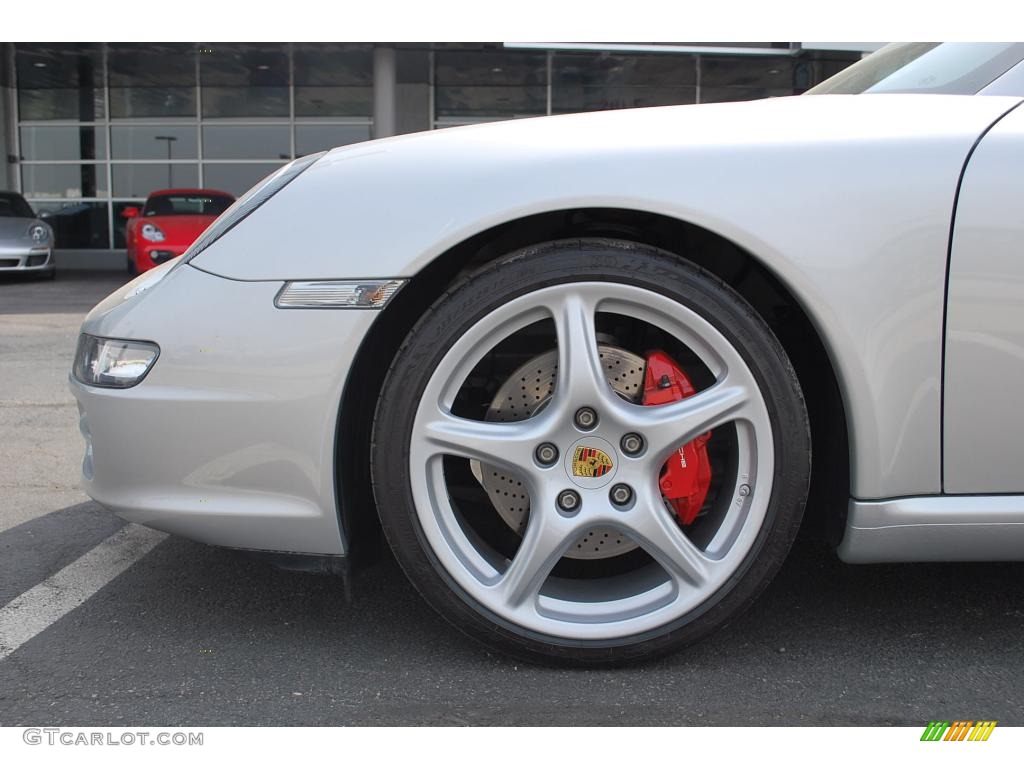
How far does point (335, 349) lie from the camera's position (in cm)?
177

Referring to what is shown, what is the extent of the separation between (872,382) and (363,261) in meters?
1.00

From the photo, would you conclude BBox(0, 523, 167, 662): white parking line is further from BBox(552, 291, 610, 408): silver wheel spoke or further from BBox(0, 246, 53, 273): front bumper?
BBox(0, 246, 53, 273): front bumper

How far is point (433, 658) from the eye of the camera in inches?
75.6

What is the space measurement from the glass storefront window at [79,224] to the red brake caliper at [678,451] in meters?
17.8

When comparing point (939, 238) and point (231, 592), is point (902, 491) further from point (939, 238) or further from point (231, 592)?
point (231, 592)

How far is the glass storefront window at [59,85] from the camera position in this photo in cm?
1706

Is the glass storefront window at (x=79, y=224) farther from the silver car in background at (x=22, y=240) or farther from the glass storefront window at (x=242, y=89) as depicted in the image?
the silver car in background at (x=22, y=240)

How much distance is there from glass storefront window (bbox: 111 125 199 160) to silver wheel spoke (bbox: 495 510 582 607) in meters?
17.2

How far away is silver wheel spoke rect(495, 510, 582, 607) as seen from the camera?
1809 millimetres

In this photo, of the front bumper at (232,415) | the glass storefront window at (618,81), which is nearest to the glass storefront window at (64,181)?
the glass storefront window at (618,81)

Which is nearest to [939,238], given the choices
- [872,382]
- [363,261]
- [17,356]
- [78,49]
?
[872,382]

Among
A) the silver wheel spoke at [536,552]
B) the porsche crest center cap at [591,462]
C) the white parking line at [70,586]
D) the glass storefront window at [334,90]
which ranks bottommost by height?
the white parking line at [70,586]
